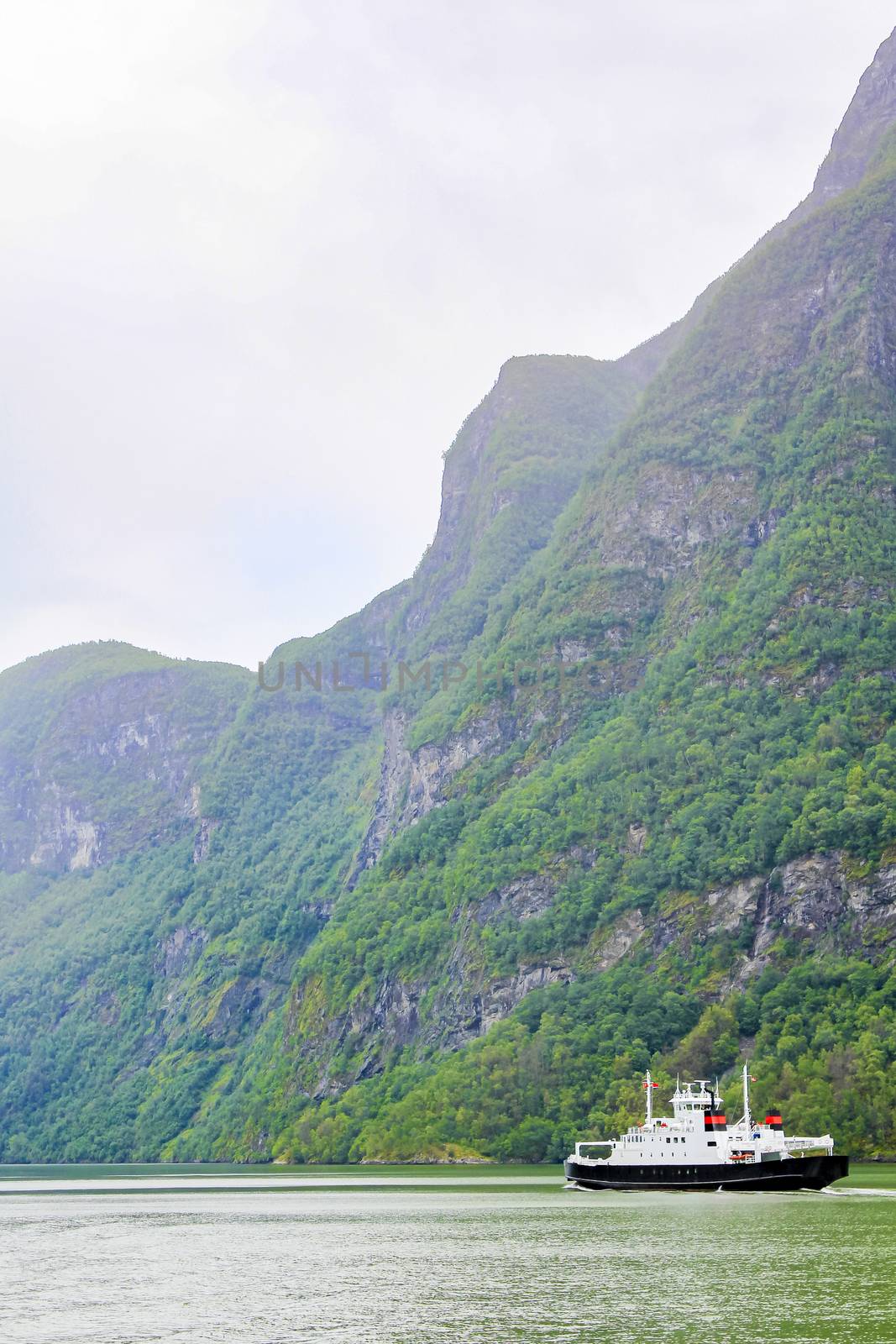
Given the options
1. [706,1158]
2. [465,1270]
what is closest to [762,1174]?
[706,1158]

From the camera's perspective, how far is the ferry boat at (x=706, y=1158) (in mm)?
127312

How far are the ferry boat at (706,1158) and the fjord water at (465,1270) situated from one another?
2300mm

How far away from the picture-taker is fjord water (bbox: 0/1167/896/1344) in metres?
63.5

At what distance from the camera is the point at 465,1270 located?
80.4 meters

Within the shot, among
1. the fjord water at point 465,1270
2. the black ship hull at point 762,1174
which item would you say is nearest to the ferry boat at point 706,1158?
the black ship hull at point 762,1174

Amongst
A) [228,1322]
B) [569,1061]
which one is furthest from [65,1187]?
[228,1322]

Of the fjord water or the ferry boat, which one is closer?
the fjord water

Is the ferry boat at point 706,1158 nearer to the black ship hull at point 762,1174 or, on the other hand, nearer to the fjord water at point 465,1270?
the black ship hull at point 762,1174

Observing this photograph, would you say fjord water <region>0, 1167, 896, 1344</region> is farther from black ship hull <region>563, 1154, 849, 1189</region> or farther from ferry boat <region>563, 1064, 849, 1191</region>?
ferry boat <region>563, 1064, 849, 1191</region>

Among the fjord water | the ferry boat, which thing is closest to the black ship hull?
the ferry boat

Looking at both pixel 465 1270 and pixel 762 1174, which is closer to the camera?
pixel 465 1270

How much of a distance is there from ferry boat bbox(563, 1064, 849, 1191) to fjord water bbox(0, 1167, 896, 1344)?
2300mm

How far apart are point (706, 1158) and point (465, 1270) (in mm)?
53023

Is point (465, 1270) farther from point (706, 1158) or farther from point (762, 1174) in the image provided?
→ point (706, 1158)
